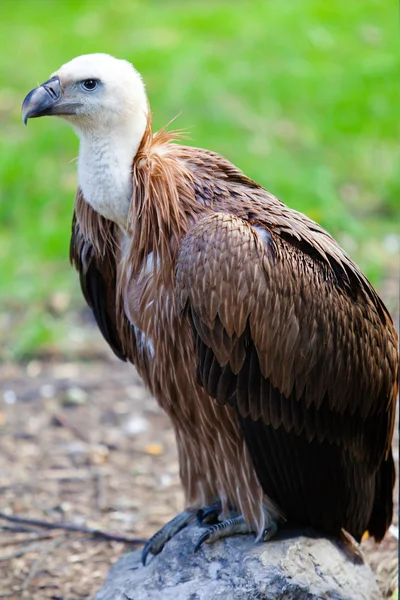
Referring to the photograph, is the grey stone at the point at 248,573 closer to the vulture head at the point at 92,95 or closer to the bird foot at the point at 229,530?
the bird foot at the point at 229,530

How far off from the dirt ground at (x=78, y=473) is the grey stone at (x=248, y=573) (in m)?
0.49

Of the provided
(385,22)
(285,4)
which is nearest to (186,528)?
(385,22)

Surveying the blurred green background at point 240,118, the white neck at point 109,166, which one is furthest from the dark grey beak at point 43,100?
the blurred green background at point 240,118

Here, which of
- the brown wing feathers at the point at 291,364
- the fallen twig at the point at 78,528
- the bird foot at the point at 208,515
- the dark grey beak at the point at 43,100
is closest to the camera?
the brown wing feathers at the point at 291,364

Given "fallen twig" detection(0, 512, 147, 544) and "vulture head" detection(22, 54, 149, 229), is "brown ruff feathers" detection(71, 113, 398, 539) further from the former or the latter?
"fallen twig" detection(0, 512, 147, 544)

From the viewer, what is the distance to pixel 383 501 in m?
4.15

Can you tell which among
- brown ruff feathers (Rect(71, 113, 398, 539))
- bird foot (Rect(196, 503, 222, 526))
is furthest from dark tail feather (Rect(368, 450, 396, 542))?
bird foot (Rect(196, 503, 222, 526))

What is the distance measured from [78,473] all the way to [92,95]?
8.51 feet

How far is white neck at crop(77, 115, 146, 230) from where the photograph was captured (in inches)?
138

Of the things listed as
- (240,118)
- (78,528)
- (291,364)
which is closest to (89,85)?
(291,364)

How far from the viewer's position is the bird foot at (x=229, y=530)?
12.5ft

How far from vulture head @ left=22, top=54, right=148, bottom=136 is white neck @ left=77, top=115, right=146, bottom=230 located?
3 cm

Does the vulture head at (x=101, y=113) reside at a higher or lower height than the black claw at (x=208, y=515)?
higher

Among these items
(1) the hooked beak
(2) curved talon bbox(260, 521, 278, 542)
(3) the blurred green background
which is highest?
(3) the blurred green background
